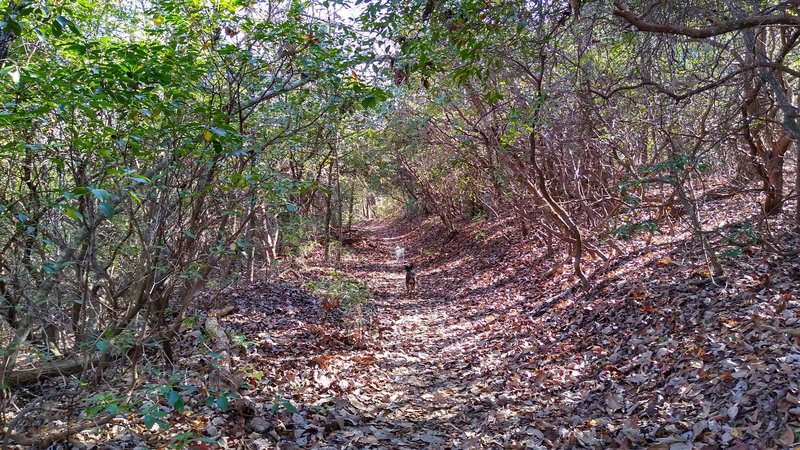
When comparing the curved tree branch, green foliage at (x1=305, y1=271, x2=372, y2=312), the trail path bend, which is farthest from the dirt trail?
the curved tree branch

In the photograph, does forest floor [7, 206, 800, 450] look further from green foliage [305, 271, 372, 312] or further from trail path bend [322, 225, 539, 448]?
green foliage [305, 271, 372, 312]

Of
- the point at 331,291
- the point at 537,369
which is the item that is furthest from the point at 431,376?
the point at 331,291

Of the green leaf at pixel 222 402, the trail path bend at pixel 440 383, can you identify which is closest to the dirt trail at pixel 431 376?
the trail path bend at pixel 440 383

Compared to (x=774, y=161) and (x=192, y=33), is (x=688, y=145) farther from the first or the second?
(x=192, y=33)

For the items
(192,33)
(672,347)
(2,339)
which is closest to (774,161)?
(672,347)

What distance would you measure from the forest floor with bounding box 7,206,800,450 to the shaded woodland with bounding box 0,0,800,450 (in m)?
0.04

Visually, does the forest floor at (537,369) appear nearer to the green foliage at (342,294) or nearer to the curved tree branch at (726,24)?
the green foliage at (342,294)

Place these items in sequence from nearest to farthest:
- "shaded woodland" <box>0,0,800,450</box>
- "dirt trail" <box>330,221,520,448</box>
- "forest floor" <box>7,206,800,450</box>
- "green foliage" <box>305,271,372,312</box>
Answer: "shaded woodland" <box>0,0,800,450</box>
"forest floor" <box>7,206,800,450</box>
"dirt trail" <box>330,221,520,448</box>
"green foliage" <box>305,271,372,312</box>

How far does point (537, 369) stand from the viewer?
6.48 meters

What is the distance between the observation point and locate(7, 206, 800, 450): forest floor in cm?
438

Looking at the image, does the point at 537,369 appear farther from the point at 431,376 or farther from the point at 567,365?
the point at 431,376

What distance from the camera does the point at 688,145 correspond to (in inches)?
377

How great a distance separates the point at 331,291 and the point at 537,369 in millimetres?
4847

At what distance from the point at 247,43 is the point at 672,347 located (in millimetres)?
5662
